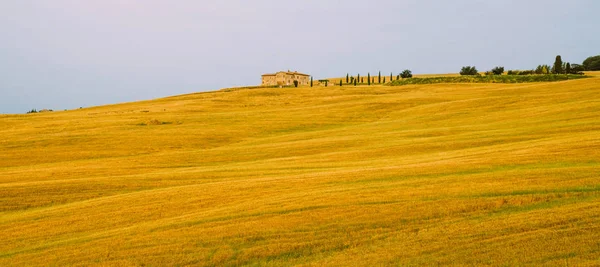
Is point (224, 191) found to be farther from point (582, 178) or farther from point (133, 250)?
point (582, 178)

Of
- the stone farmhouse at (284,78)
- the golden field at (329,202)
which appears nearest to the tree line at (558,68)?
the stone farmhouse at (284,78)

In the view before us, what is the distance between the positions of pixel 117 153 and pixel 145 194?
63.1 feet

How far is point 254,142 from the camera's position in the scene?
44000 mm

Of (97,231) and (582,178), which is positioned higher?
(582,178)

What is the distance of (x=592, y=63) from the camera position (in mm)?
141125

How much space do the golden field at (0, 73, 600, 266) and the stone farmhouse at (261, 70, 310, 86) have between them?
11986 cm

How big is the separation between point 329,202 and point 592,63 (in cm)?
14870

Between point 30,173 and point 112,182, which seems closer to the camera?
point 112,182

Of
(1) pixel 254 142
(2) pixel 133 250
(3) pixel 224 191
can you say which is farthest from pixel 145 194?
(1) pixel 254 142

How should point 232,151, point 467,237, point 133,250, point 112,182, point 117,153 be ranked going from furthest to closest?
point 117,153 < point 232,151 < point 112,182 < point 133,250 < point 467,237

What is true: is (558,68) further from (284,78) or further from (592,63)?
(284,78)

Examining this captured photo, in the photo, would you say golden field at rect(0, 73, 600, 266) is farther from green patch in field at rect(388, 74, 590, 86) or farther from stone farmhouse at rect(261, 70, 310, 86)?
stone farmhouse at rect(261, 70, 310, 86)

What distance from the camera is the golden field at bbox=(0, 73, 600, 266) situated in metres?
12.9

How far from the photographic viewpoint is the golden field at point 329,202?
508 inches
